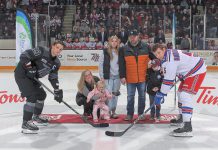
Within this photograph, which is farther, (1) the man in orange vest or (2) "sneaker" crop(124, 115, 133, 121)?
(2) "sneaker" crop(124, 115, 133, 121)

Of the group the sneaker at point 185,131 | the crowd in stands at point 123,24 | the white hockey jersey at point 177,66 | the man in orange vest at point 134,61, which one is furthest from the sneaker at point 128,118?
the crowd in stands at point 123,24

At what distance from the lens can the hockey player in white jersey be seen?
4.62 meters

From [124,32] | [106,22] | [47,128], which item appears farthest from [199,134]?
[106,22]

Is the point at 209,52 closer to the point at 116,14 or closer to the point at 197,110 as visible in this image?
the point at 116,14

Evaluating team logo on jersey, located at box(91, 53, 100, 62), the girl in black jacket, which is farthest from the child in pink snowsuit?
team logo on jersey, located at box(91, 53, 100, 62)

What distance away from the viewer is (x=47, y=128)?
5242 millimetres

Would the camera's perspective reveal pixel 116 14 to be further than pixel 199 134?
Yes

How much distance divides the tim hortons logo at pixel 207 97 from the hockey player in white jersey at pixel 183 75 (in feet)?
4.04

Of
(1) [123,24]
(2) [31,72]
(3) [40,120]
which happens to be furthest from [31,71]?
(1) [123,24]

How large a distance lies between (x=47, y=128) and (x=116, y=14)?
8601 mm

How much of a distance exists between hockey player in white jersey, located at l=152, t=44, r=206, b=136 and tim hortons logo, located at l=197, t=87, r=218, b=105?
48.5 inches

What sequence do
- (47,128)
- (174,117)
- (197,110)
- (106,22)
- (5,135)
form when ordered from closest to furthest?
1. (5,135)
2. (47,128)
3. (174,117)
4. (197,110)
5. (106,22)

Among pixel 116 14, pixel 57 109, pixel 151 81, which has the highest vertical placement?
pixel 116 14

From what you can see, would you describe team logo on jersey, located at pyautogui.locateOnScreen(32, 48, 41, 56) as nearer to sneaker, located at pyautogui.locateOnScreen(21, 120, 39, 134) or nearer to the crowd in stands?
sneaker, located at pyautogui.locateOnScreen(21, 120, 39, 134)
